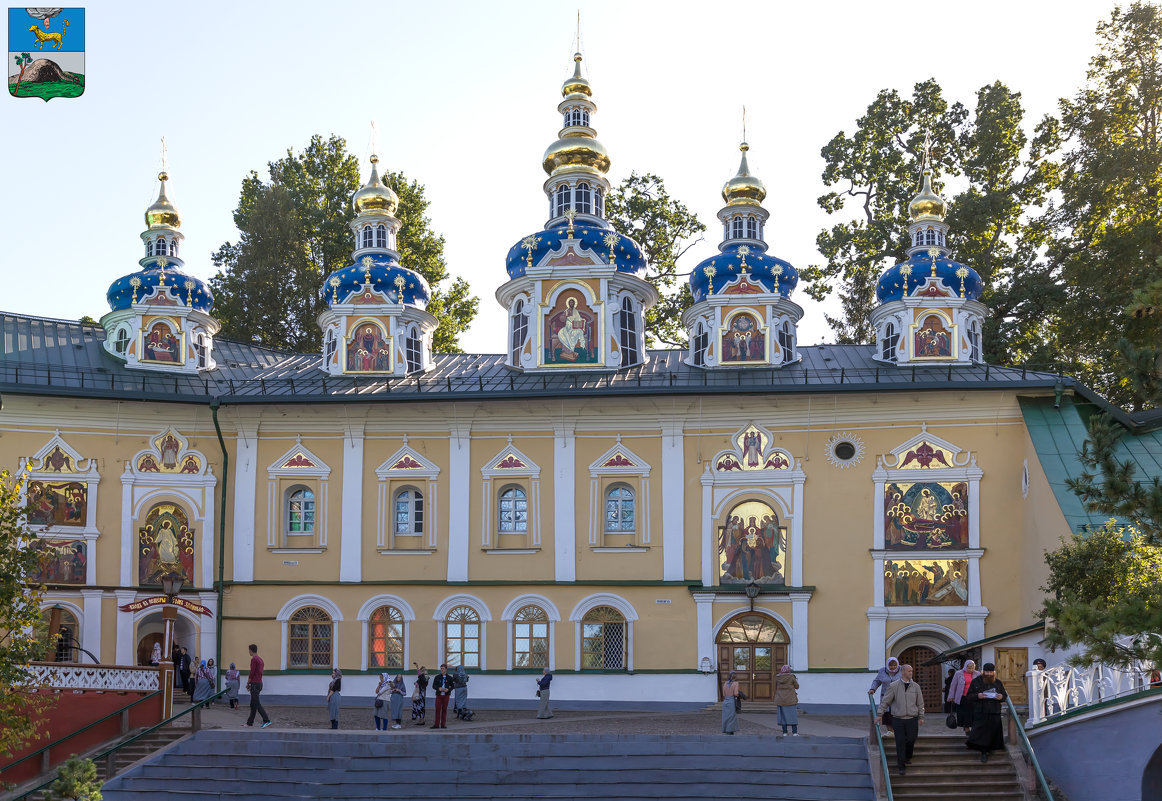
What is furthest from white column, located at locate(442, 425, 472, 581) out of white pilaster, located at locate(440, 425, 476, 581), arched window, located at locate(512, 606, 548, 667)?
arched window, located at locate(512, 606, 548, 667)

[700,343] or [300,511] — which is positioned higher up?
[700,343]

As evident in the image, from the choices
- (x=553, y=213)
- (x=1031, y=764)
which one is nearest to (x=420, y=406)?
(x=553, y=213)

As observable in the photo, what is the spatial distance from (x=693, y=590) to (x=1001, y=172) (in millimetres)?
17334

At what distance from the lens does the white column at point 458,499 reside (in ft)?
91.4

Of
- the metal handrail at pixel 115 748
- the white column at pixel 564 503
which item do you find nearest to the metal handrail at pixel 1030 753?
the white column at pixel 564 503

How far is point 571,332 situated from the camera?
29.3m

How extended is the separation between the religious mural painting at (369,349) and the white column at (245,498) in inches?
116

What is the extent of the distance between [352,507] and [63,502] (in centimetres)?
611

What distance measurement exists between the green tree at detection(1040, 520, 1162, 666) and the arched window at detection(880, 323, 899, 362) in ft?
25.4

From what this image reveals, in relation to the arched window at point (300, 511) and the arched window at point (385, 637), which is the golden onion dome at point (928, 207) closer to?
the arched window at point (385, 637)

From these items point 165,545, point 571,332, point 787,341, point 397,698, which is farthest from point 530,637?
point 787,341

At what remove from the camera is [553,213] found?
3250cm

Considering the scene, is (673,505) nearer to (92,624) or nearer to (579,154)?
(579,154)

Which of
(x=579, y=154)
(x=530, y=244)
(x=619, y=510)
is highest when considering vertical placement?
(x=579, y=154)
